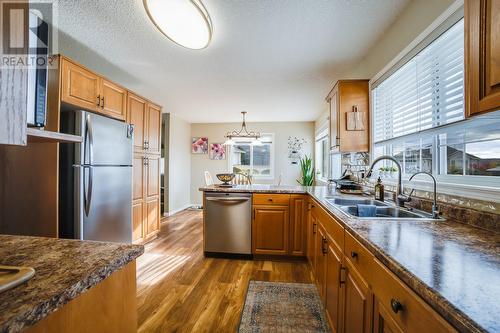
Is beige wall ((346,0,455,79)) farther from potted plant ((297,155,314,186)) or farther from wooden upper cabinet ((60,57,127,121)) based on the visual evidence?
wooden upper cabinet ((60,57,127,121))

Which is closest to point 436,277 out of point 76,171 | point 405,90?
point 405,90

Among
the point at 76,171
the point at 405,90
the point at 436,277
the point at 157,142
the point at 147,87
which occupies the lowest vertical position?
the point at 436,277

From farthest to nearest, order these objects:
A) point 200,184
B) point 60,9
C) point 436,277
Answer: point 200,184, point 60,9, point 436,277

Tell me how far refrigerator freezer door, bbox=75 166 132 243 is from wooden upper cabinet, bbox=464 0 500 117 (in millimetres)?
2702

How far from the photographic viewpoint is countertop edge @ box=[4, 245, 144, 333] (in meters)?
0.36

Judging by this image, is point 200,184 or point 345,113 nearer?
point 345,113

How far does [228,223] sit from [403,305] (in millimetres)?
2200

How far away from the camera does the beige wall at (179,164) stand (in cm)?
511

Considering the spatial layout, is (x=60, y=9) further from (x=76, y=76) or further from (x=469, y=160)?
(x=469, y=160)

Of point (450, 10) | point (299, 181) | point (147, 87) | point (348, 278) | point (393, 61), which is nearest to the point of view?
point (348, 278)

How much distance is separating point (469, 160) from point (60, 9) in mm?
2980

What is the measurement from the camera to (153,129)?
3508 millimetres

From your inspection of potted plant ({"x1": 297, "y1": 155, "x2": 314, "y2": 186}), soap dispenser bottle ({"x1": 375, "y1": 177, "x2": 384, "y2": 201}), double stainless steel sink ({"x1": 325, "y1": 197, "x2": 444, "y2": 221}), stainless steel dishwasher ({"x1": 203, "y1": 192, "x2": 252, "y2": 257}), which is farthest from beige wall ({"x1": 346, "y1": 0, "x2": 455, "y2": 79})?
potted plant ({"x1": 297, "y1": 155, "x2": 314, "y2": 186})

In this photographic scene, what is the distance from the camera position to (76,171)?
206 centimetres
